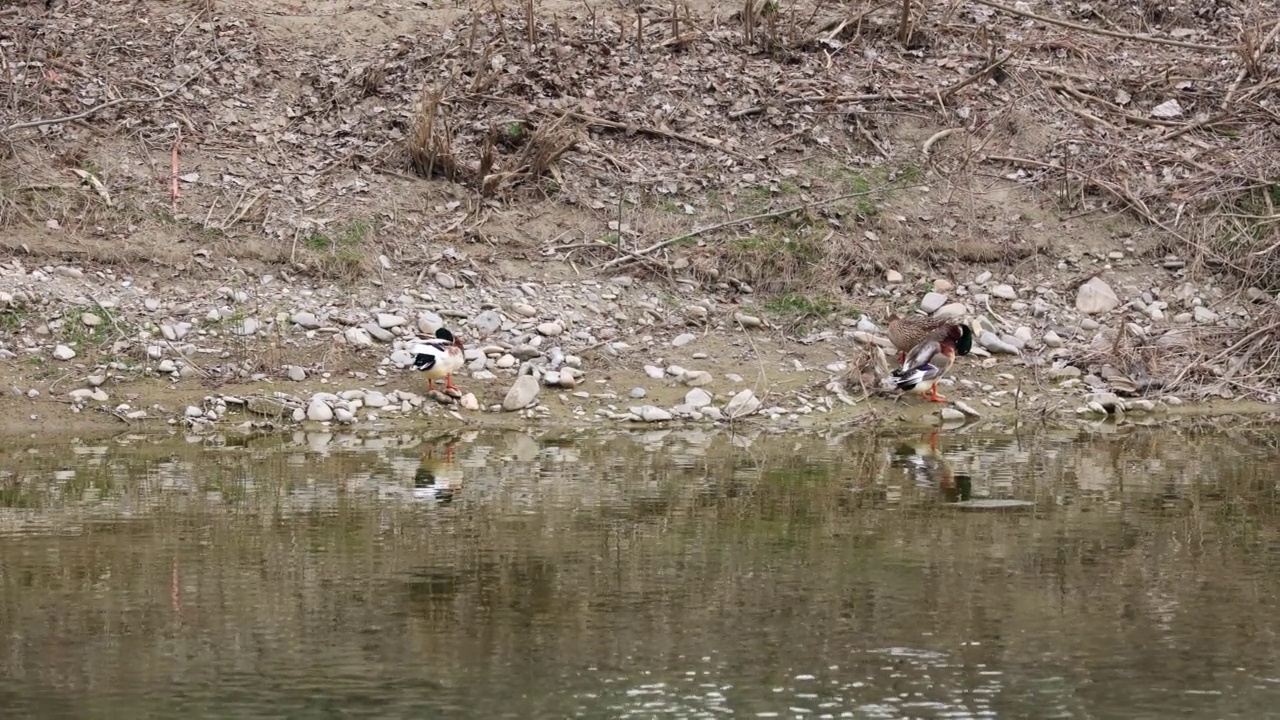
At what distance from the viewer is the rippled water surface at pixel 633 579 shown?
17.1 feet

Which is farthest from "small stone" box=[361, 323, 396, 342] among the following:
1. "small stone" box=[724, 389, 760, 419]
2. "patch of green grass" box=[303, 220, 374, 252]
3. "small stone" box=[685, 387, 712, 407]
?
"small stone" box=[724, 389, 760, 419]

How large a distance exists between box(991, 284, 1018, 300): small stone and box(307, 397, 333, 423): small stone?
4.84m

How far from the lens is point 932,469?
899 cm

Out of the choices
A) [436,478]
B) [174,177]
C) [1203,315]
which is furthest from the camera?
[174,177]

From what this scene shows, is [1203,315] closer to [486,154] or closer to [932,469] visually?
[932,469]

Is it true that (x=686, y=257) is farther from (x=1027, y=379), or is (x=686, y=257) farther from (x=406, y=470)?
(x=406, y=470)

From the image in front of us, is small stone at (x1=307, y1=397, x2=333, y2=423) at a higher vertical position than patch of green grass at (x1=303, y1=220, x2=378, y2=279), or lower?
lower

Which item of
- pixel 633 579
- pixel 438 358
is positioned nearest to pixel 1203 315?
pixel 438 358

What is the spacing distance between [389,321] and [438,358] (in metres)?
0.93

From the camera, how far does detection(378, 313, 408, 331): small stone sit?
10.9 metres

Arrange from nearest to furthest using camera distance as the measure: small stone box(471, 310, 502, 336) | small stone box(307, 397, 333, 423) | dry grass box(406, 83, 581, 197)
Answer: small stone box(307, 397, 333, 423), small stone box(471, 310, 502, 336), dry grass box(406, 83, 581, 197)

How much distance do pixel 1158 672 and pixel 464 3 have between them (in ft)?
33.4

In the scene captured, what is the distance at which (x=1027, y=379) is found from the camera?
11.1m

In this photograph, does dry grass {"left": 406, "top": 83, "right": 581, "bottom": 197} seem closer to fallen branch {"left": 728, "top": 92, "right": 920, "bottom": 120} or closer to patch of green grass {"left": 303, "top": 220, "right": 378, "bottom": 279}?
patch of green grass {"left": 303, "top": 220, "right": 378, "bottom": 279}
